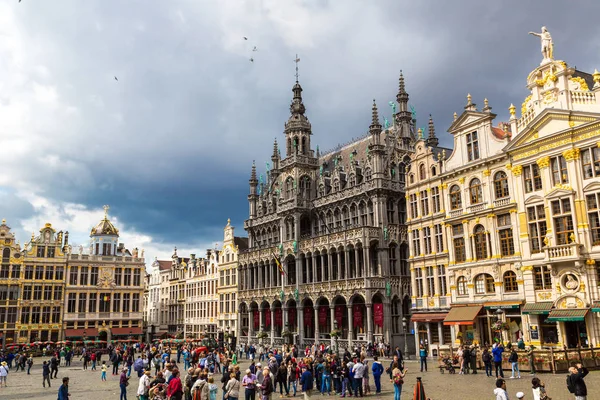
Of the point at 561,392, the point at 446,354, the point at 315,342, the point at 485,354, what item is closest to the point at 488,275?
the point at 446,354

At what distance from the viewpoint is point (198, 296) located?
84562mm

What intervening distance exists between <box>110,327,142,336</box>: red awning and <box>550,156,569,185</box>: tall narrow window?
64.9 metres

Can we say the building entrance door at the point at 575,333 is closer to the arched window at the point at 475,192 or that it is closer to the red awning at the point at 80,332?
the arched window at the point at 475,192

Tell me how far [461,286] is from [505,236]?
214 inches

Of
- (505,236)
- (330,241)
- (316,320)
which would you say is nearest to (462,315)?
(505,236)

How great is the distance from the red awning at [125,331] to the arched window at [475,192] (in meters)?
58.3

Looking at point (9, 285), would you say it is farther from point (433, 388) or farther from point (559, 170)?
point (559, 170)

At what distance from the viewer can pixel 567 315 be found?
3128 centimetres

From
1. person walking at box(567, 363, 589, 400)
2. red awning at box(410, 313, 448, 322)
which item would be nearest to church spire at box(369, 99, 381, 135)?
red awning at box(410, 313, 448, 322)

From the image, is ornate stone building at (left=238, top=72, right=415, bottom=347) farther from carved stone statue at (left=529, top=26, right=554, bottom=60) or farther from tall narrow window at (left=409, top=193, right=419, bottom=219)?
carved stone statue at (left=529, top=26, right=554, bottom=60)

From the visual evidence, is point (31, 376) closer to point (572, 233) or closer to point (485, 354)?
point (485, 354)

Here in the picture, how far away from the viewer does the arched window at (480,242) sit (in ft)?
126

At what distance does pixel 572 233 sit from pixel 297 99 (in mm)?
39496

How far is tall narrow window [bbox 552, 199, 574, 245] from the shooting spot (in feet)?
107
